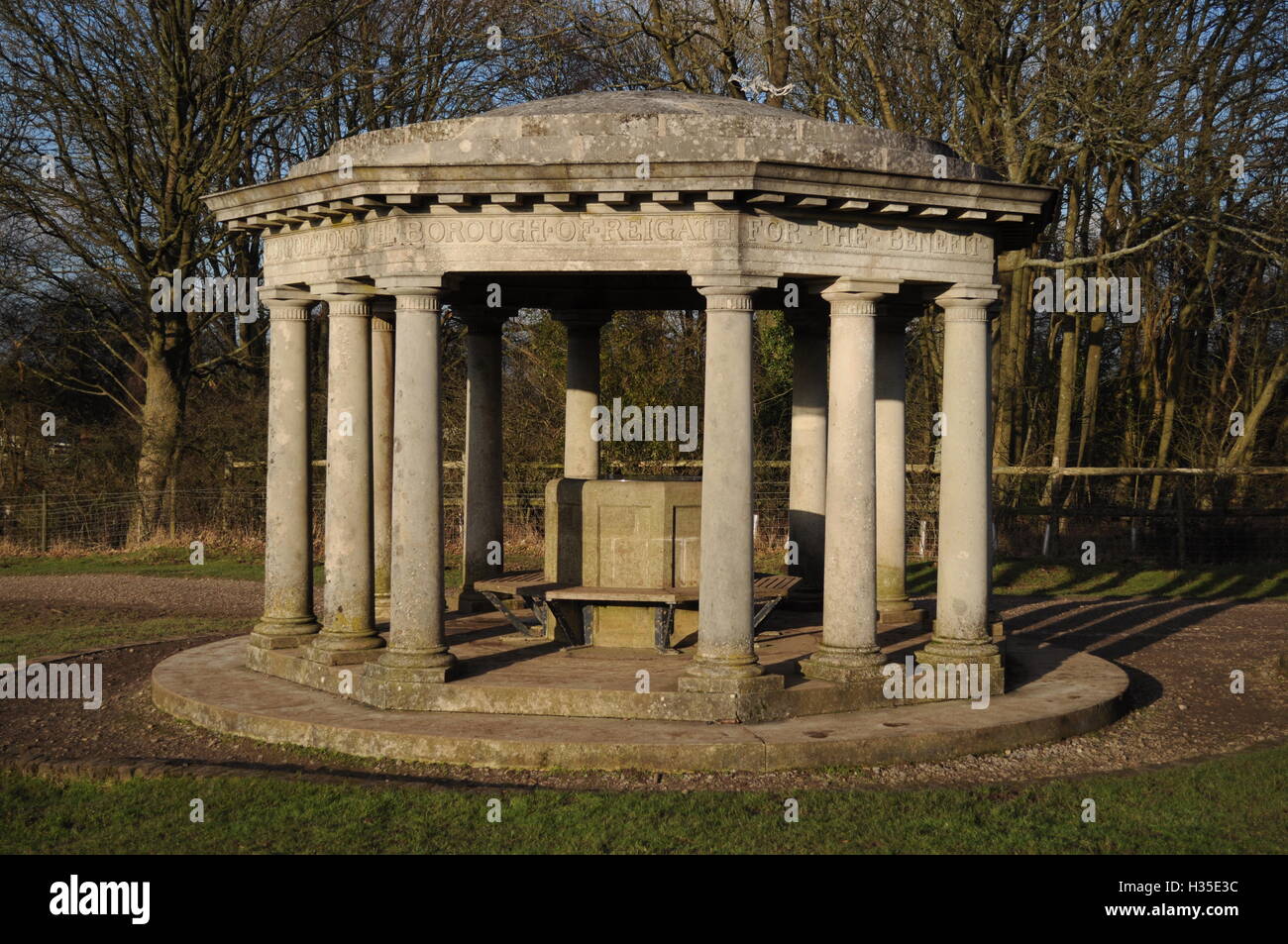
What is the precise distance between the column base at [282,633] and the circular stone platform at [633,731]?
0.68m

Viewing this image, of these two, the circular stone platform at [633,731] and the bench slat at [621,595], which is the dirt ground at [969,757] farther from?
the bench slat at [621,595]

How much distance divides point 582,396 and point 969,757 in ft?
24.5

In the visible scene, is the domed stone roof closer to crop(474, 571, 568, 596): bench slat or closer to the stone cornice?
the stone cornice

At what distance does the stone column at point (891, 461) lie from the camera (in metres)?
15.1

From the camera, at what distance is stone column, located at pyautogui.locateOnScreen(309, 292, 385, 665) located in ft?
42.0

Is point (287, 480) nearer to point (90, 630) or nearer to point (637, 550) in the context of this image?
point (637, 550)

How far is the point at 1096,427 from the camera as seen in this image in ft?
108

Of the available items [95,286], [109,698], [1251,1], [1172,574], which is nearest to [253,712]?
[109,698]

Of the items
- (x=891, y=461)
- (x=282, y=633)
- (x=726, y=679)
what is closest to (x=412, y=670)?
(x=282, y=633)

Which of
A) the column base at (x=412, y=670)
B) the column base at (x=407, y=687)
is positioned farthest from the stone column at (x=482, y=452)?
the column base at (x=407, y=687)

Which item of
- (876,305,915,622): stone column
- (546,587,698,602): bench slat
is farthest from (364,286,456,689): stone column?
(876,305,915,622): stone column

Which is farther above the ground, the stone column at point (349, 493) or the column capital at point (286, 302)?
the column capital at point (286, 302)

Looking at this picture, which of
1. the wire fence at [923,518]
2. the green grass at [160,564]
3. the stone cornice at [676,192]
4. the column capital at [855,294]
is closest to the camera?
the stone cornice at [676,192]

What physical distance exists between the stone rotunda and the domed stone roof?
0.03m
